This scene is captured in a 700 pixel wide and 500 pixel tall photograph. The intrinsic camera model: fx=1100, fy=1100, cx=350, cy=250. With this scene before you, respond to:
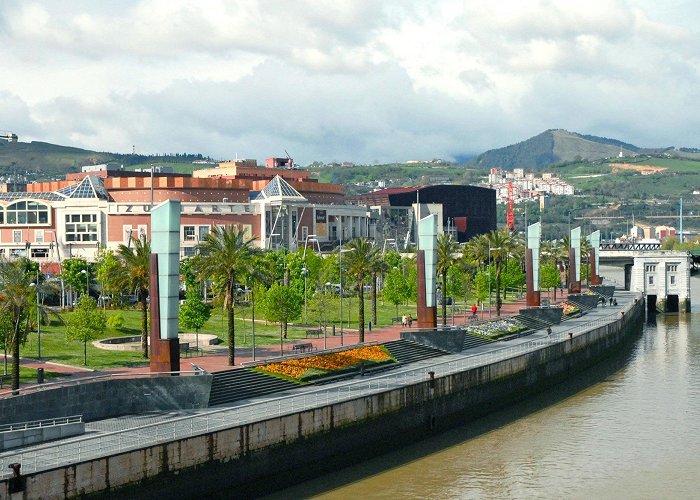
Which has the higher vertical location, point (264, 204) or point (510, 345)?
point (264, 204)

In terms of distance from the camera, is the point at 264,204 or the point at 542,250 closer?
the point at 264,204

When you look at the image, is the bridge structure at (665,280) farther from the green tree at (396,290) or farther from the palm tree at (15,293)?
the palm tree at (15,293)

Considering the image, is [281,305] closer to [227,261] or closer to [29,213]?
[227,261]

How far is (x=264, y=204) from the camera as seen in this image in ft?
552

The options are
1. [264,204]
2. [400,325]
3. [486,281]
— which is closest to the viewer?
[400,325]

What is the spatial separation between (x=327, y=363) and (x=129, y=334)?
901 inches

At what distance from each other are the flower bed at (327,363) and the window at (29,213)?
306ft

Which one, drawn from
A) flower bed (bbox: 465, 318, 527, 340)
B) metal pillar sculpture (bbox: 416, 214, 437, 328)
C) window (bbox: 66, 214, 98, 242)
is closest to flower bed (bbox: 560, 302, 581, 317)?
flower bed (bbox: 465, 318, 527, 340)

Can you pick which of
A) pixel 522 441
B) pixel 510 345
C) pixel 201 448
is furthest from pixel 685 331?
pixel 201 448

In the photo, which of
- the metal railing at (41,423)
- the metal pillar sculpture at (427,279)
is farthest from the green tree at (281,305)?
the metal railing at (41,423)

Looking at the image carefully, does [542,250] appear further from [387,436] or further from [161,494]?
[161,494]

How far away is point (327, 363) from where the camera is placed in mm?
66500

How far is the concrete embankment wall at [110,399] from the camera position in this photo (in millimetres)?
48000

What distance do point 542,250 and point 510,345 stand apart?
106m
